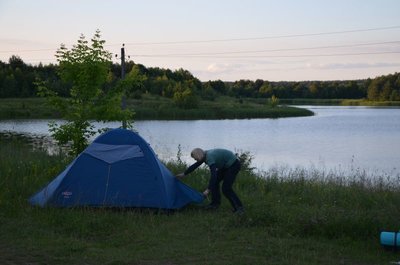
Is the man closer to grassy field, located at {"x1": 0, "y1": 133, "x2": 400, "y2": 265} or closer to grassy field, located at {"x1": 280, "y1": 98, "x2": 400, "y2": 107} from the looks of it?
grassy field, located at {"x1": 0, "y1": 133, "x2": 400, "y2": 265}

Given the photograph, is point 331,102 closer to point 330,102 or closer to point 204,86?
point 330,102

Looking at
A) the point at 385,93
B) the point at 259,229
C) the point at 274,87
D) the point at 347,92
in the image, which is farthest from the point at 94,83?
the point at 347,92

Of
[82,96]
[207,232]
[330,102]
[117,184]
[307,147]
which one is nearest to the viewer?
[207,232]

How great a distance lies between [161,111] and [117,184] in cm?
4601

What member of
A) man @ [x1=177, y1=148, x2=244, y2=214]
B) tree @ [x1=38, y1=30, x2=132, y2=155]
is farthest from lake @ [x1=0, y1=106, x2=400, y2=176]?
man @ [x1=177, y1=148, x2=244, y2=214]

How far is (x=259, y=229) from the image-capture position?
26.7 feet

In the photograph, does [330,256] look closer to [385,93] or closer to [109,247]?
[109,247]

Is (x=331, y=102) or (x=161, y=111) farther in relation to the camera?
(x=331, y=102)

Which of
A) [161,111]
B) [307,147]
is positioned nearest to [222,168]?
[307,147]

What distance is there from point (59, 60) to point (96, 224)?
239 inches

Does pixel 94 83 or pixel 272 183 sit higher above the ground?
pixel 94 83

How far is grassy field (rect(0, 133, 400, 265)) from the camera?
6.78m

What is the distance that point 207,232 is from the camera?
8.04 meters

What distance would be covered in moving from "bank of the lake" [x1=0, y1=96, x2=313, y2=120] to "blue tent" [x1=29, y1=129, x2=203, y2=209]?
37397 millimetres
